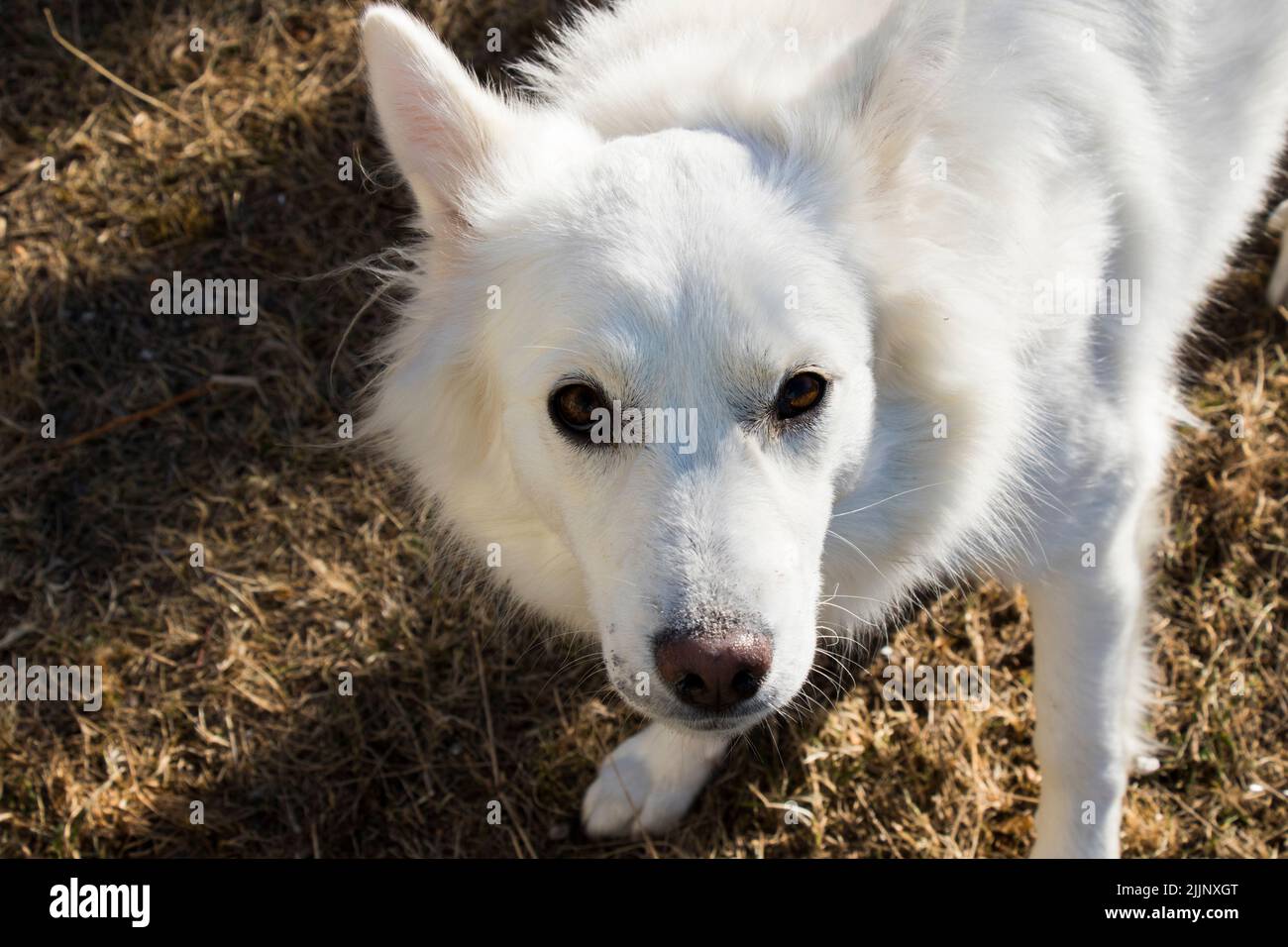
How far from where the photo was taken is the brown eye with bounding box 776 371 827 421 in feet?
7.51

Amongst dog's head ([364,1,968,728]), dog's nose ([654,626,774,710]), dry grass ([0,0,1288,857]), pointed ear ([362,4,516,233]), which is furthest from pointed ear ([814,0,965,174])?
dry grass ([0,0,1288,857])

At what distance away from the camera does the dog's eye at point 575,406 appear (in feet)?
7.64

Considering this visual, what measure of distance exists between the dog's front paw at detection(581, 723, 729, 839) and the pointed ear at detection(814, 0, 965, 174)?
204cm

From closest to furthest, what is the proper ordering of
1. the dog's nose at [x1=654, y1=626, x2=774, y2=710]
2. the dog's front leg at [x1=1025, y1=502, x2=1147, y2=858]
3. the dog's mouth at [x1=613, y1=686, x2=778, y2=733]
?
the dog's nose at [x1=654, y1=626, x2=774, y2=710] < the dog's mouth at [x1=613, y1=686, x2=778, y2=733] < the dog's front leg at [x1=1025, y1=502, x2=1147, y2=858]

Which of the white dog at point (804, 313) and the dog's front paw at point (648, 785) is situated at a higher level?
the white dog at point (804, 313)

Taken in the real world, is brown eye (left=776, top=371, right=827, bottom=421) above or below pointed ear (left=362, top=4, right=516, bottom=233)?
below

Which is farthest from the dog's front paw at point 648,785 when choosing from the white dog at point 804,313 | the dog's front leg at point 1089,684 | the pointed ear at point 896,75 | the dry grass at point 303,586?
the pointed ear at point 896,75

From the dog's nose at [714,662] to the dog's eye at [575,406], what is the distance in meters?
0.50

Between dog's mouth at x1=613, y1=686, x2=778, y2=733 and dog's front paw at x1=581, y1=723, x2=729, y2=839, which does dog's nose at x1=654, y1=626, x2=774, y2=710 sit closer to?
dog's mouth at x1=613, y1=686, x2=778, y2=733

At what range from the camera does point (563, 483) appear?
2434 millimetres

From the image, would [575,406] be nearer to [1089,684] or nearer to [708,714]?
[708,714]

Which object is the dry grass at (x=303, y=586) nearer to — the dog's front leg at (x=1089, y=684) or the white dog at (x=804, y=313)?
the dog's front leg at (x=1089, y=684)

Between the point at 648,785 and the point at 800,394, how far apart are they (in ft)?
6.15

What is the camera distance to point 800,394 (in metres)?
2.31
